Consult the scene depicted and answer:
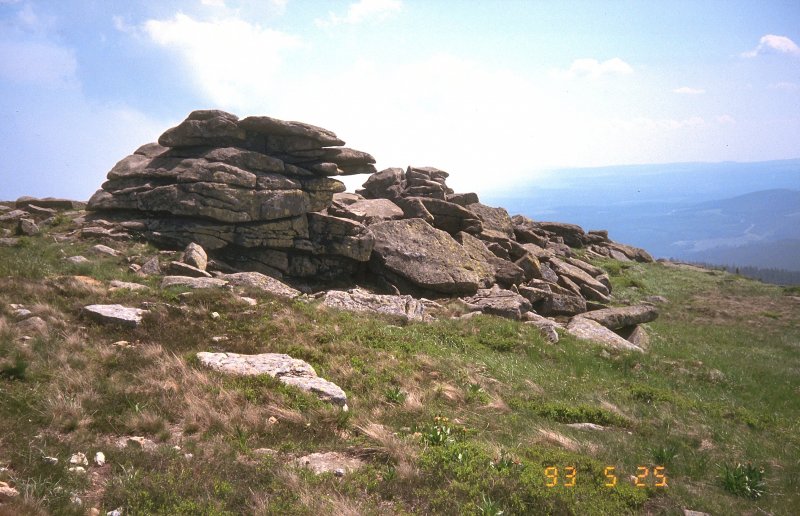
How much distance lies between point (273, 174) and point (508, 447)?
23946mm

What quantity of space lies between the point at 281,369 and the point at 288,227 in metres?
17.3

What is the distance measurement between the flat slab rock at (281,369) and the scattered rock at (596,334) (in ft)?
49.7

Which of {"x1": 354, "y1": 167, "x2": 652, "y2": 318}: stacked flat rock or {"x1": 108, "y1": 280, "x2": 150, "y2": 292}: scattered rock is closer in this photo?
{"x1": 108, "y1": 280, "x2": 150, "y2": 292}: scattered rock

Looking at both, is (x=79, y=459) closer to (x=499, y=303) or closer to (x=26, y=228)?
(x=499, y=303)

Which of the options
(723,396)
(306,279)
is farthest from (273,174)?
(723,396)

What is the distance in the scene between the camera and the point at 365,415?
36.4 feet

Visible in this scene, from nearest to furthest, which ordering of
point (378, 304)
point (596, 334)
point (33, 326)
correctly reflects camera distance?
point (33, 326), point (378, 304), point (596, 334)

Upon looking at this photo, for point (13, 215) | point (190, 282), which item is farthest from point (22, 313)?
point (13, 215)

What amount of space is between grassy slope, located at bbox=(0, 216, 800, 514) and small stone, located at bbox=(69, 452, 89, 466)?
0.41 feet

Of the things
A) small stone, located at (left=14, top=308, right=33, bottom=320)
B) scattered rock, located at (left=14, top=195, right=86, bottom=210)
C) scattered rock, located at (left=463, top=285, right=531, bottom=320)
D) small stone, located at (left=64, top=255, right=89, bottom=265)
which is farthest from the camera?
scattered rock, located at (left=14, top=195, right=86, bottom=210)

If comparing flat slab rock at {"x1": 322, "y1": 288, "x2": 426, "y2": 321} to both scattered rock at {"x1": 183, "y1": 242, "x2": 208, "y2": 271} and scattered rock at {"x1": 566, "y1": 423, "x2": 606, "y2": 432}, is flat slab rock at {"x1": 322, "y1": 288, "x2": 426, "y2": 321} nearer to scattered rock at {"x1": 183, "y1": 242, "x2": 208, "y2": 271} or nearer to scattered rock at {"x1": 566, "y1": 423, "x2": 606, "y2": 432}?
scattered rock at {"x1": 183, "y1": 242, "x2": 208, "y2": 271}

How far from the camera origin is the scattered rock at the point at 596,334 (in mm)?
22844

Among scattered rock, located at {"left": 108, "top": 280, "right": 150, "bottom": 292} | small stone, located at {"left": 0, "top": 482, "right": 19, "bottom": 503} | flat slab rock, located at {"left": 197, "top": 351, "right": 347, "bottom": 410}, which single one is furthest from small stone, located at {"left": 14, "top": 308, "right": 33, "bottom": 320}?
small stone, located at {"left": 0, "top": 482, "right": 19, "bottom": 503}
